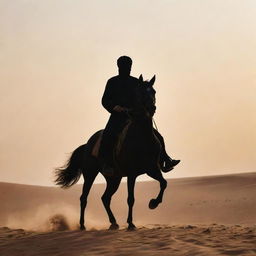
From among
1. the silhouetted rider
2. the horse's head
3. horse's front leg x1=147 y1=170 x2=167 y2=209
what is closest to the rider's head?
the silhouetted rider

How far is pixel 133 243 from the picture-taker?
953cm

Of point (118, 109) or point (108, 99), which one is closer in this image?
point (118, 109)

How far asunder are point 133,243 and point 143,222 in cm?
1570

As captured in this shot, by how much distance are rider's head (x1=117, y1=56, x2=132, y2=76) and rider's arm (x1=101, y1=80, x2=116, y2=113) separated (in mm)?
398

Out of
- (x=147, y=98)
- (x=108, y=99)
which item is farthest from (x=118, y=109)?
(x=147, y=98)

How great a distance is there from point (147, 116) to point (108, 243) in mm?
2613

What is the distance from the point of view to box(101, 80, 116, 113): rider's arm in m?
12.5

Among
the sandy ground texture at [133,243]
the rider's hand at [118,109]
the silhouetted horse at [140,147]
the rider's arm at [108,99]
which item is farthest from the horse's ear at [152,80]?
the sandy ground texture at [133,243]

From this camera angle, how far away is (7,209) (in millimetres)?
30828

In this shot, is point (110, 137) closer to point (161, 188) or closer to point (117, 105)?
point (117, 105)

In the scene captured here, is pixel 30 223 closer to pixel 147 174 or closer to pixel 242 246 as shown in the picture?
pixel 147 174

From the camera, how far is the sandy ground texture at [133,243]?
8.77 metres

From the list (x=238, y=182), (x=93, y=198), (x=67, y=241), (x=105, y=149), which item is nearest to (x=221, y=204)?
(x=238, y=182)

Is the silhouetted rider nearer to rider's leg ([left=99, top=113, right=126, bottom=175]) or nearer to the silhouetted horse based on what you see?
rider's leg ([left=99, top=113, right=126, bottom=175])
